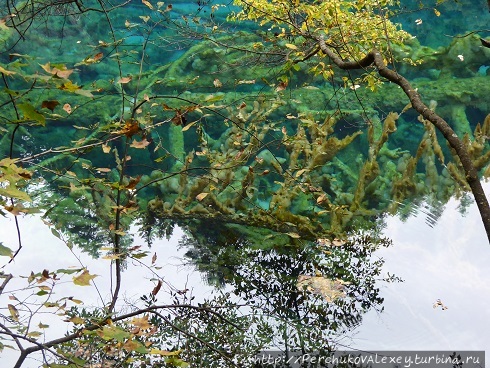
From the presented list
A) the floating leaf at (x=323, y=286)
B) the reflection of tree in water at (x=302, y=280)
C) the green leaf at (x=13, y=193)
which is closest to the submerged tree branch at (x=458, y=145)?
the green leaf at (x=13, y=193)

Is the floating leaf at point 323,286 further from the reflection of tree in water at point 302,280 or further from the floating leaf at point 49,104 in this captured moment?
the floating leaf at point 49,104

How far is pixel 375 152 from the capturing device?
24.1 ft

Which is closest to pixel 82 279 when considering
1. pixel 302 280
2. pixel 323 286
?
pixel 302 280

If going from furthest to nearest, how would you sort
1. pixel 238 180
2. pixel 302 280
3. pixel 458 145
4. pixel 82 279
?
pixel 302 280
pixel 238 180
pixel 458 145
pixel 82 279

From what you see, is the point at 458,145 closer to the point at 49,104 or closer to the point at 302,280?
the point at 49,104

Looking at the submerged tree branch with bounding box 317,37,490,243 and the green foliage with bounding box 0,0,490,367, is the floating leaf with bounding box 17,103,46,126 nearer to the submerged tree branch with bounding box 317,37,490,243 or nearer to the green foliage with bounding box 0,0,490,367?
the green foliage with bounding box 0,0,490,367

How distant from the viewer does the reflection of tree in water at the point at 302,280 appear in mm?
4660

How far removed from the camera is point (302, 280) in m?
4.76

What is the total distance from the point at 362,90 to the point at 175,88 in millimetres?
2321

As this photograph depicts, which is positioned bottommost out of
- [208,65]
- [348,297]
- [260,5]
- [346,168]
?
[348,297]

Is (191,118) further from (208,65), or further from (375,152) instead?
(375,152)

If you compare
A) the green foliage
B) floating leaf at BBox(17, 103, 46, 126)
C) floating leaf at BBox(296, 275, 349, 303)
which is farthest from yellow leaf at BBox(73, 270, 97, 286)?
floating leaf at BBox(296, 275, 349, 303)

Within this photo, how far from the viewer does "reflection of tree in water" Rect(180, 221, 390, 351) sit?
4.66 meters

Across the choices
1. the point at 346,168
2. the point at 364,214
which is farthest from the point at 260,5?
the point at 346,168
